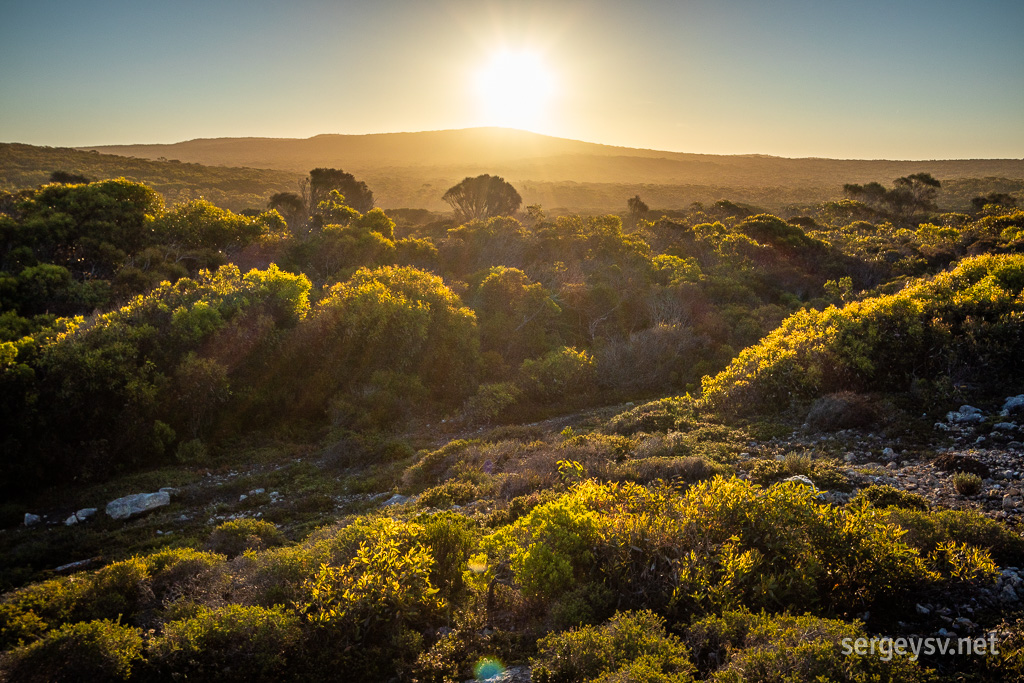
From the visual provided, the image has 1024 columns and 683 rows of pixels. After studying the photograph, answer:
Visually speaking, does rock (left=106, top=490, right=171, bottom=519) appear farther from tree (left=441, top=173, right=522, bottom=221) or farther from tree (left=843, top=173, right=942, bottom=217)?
tree (left=843, top=173, right=942, bottom=217)

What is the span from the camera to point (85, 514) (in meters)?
8.08

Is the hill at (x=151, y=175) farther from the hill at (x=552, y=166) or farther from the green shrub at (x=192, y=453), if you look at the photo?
the green shrub at (x=192, y=453)

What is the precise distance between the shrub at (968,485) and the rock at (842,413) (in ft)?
7.26

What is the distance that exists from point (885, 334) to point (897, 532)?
6.67 m

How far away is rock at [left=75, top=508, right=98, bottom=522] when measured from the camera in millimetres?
8023

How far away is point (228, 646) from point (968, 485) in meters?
7.57

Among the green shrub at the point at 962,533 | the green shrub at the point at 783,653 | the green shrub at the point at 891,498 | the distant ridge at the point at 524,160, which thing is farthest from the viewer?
the distant ridge at the point at 524,160

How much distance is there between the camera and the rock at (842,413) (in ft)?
26.2

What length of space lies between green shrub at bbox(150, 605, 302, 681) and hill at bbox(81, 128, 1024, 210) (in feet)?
205

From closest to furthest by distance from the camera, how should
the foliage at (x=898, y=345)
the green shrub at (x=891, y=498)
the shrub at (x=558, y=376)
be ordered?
the green shrub at (x=891, y=498)
the foliage at (x=898, y=345)
the shrub at (x=558, y=376)

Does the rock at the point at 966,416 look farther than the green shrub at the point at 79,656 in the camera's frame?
Yes

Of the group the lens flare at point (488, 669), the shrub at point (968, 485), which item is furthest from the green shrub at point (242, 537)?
the shrub at point (968, 485)

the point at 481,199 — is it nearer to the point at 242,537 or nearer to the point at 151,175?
the point at 242,537

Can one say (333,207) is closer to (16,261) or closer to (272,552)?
(16,261)
